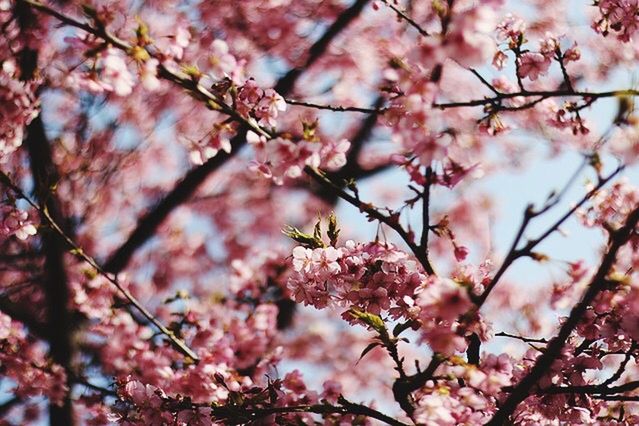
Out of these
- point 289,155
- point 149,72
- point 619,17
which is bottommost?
point 289,155

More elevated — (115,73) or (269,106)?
(269,106)

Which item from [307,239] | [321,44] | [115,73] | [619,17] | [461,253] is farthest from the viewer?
[321,44]

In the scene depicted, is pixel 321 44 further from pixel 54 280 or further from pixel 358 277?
pixel 358 277

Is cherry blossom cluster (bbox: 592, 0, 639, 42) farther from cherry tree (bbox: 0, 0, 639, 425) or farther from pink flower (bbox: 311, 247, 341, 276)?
pink flower (bbox: 311, 247, 341, 276)

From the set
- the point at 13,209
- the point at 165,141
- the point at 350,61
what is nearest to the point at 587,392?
the point at 13,209

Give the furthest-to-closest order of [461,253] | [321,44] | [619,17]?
1. [321,44]
2. [619,17]
3. [461,253]

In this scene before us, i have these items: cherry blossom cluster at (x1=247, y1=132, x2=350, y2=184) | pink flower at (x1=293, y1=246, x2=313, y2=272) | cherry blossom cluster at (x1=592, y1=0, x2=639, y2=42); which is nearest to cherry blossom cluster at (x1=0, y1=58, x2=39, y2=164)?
cherry blossom cluster at (x1=247, y1=132, x2=350, y2=184)

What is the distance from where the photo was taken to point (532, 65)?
3.23 m

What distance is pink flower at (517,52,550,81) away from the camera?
10.5 ft

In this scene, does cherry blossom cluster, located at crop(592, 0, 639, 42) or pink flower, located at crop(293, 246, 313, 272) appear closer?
pink flower, located at crop(293, 246, 313, 272)

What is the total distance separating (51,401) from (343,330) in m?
6.48

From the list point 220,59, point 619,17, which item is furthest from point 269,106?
point 619,17

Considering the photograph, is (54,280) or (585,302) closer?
(585,302)

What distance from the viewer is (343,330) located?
10805 mm
